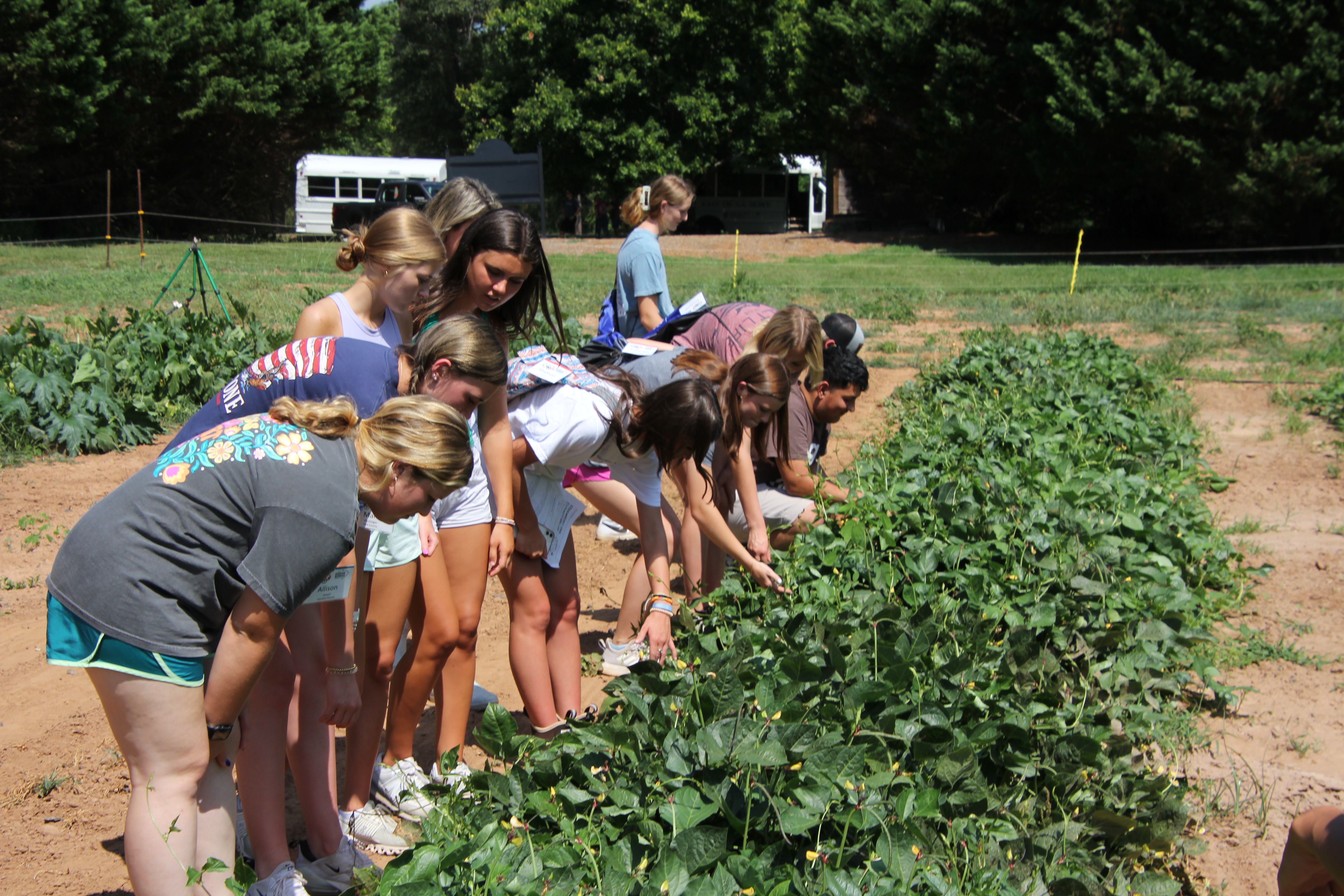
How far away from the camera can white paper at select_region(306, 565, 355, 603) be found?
8.01 feet

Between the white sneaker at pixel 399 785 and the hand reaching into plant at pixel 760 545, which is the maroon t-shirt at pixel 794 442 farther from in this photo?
the white sneaker at pixel 399 785

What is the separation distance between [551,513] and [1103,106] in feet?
64.0

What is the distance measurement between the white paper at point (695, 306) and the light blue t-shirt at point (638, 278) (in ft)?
0.44

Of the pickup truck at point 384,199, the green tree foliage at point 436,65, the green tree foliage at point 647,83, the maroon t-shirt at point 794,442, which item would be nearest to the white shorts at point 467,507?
the maroon t-shirt at point 794,442

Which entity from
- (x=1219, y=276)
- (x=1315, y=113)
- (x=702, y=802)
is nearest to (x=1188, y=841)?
(x=702, y=802)

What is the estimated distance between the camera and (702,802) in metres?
1.99

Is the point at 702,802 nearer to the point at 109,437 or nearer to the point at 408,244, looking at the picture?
the point at 408,244

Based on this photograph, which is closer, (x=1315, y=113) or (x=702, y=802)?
(x=702, y=802)

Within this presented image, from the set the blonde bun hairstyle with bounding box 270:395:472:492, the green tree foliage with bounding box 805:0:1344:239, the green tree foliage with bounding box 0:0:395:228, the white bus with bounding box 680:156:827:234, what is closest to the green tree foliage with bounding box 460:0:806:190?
the white bus with bounding box 680:156:827:234

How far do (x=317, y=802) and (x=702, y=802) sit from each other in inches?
46.0

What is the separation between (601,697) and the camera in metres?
3.96

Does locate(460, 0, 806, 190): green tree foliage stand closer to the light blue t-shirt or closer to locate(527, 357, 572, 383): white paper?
the light blue t-shirt

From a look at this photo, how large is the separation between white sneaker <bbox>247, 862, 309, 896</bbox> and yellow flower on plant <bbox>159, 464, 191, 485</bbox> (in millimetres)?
1045

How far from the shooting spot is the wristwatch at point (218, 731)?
2.10 meters
